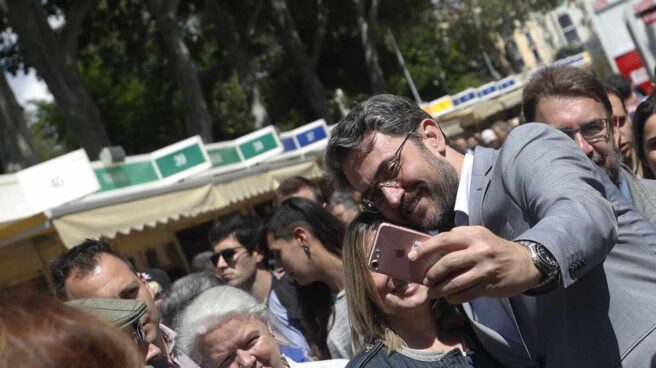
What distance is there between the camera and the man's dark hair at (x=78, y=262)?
352cm

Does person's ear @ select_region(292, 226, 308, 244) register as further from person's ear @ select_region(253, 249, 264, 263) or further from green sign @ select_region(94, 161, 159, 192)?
green sign @ select_region(94, 161, 159, 192)

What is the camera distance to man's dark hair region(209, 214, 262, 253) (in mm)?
5891

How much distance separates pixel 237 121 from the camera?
43625 mm

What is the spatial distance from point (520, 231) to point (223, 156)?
10.1 meters

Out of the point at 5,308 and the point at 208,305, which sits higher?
the point at 5,308

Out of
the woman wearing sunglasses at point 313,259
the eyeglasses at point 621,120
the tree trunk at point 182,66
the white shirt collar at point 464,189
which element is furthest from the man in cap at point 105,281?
A: the tree trunk at point 182,66

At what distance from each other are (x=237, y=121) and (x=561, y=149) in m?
42.0

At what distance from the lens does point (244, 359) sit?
3.06 metres

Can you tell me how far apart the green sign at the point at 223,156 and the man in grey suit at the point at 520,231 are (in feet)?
29.0

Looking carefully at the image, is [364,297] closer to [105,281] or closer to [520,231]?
[520,231]

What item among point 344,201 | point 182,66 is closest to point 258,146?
point 182,66

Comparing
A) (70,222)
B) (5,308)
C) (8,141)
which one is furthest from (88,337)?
(8,141)

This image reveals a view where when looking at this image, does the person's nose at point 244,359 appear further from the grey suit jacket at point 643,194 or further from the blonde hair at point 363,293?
the grey suit jacket at point 643,194

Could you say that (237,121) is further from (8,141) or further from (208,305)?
(208,305)
